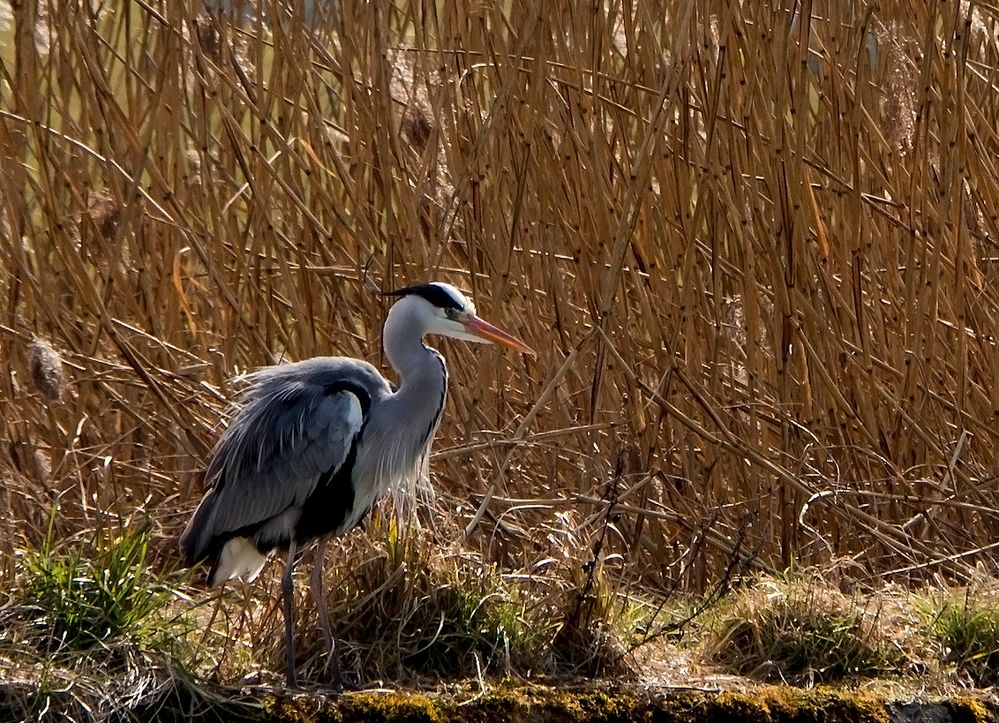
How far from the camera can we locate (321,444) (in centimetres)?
Answer: 325

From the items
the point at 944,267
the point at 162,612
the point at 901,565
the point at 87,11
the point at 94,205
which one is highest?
the point at 87,11

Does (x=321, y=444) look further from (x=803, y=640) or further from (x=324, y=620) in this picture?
(x=803, y=640)

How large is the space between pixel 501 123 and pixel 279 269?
68 centimetres

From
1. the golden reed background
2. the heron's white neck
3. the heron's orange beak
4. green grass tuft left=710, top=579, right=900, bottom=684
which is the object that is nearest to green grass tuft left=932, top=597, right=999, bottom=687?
green grass tuft left=710, top=579, right=900, bottom=684

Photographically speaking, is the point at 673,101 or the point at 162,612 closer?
the point at 162,612

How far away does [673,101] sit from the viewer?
3.82 m

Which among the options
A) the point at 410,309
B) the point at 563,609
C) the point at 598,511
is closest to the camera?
the point at 563,609

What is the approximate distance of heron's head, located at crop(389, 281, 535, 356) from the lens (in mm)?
3303

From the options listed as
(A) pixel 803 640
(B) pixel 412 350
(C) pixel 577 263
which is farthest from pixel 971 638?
(C) pixel 577 263

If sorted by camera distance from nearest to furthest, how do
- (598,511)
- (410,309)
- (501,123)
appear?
(410,309) < (598,511) < (501,123)

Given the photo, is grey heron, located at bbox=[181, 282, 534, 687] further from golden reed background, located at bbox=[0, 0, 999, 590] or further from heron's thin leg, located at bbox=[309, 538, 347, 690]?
golden reed background, located at bbox=[0, 0, 999, 590]

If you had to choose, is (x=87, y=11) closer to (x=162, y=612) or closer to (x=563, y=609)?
(x=162, y=612)

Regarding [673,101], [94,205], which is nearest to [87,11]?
[94,205]

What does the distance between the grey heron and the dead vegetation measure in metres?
0.38
